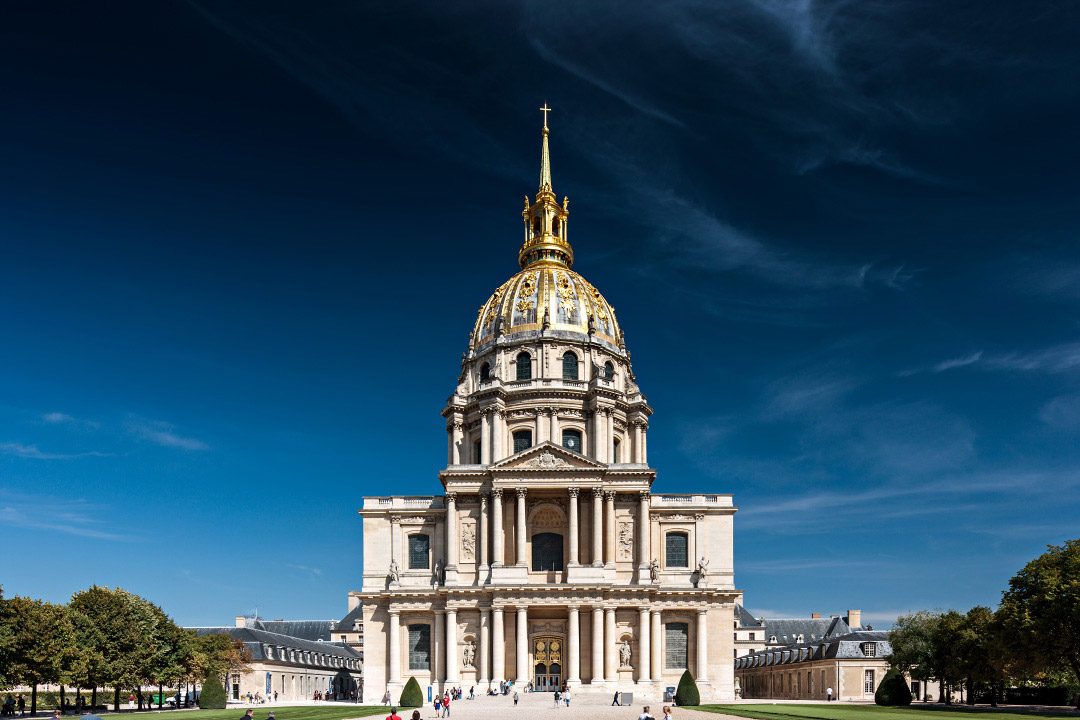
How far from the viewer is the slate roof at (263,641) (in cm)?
9312

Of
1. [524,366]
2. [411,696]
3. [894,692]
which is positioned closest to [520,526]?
[411,696]

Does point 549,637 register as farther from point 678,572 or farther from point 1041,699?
point 1041,699

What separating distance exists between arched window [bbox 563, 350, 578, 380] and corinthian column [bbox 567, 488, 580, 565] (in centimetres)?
1491

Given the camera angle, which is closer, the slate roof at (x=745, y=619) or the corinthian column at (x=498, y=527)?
the corinthian column at (x=498, y=527)

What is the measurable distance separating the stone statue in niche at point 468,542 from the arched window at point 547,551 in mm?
4863

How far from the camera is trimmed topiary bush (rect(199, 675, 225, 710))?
61.7 metres

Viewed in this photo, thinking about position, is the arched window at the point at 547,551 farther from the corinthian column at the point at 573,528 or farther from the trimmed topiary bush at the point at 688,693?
the trimmed topiary bush at the point at 688,693

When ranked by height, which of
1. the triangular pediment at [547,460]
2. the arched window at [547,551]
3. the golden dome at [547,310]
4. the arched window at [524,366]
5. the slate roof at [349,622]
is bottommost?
the slate roof at [349,622]

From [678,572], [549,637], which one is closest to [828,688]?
[678,572]

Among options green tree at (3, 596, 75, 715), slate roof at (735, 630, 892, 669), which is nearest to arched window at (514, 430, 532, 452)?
slate roof at (735, 630, 892, 669)

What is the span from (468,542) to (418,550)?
15.2 feet

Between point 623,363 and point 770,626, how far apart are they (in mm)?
57030

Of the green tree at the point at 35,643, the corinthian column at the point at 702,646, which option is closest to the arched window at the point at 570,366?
the corinthian column at the point at 702,646

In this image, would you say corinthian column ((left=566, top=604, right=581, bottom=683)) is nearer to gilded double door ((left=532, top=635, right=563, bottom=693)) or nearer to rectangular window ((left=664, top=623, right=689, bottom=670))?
gilded double door ((left=532, top=635, right=563, bottom=693))
